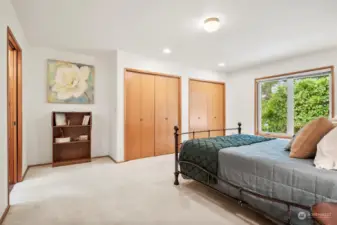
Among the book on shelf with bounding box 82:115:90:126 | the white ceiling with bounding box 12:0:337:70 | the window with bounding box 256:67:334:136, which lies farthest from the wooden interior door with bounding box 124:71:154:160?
the window with bounding box 256:67:334:136

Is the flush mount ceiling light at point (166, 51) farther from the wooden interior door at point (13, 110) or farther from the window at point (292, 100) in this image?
the window at point (292, 100)

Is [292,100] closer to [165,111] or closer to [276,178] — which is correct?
[165,111]

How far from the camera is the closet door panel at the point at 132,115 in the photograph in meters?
3.82

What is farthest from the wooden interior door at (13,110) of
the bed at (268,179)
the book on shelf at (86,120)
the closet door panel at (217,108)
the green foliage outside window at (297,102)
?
the green foliage outside window at (297,102)

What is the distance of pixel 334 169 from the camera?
1.38m

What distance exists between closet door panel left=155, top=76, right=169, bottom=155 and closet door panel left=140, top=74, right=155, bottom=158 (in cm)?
11

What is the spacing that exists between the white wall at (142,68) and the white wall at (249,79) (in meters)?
0.90

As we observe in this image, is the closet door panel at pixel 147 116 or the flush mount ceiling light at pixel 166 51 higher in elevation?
the flush mount ceiling light at pixel 166 51

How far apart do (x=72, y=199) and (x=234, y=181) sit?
6.38ft

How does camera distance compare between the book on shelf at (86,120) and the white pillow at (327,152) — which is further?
the book on shelf at (86,120)

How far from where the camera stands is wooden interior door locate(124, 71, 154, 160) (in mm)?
3840

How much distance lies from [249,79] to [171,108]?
2366mm

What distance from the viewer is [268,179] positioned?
1.59m

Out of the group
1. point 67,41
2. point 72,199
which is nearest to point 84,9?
point 67,41
